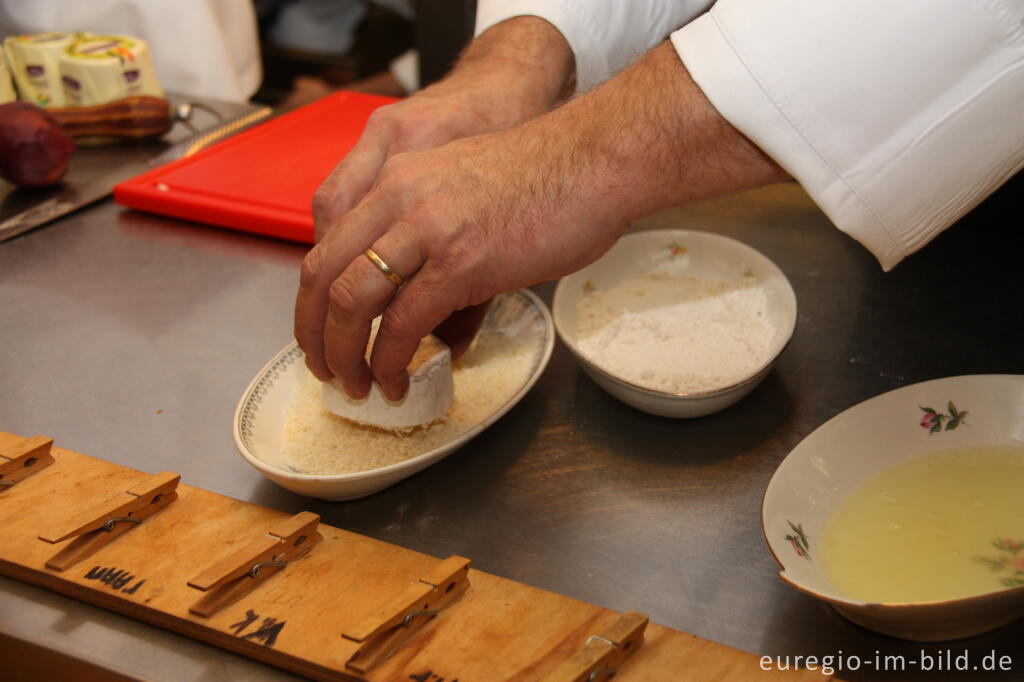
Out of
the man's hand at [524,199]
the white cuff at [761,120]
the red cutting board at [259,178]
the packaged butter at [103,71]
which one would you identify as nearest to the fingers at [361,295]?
the man's hand at [524,199]

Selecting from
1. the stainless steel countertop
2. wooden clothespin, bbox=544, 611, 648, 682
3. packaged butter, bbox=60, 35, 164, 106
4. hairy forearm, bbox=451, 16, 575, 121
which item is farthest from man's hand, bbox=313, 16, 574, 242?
packaged butter, bbox=60, 35, 164, 106

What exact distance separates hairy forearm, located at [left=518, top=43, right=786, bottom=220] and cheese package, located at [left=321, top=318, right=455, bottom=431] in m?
0.22

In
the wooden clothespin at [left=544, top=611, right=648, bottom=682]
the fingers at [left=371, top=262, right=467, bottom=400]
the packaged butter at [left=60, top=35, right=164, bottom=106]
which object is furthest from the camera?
the packaged butter at [left=60, top=35, right=164, bottom=106]

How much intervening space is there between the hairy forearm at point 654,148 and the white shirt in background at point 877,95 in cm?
2

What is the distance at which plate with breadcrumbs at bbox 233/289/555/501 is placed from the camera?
0.80 m

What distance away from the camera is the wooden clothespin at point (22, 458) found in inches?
32.6

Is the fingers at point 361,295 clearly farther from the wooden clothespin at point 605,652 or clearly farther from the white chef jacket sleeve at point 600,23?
the white chef jacket sleeve at point 600,23

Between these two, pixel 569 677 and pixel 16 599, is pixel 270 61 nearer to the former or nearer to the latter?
pixel 16 599

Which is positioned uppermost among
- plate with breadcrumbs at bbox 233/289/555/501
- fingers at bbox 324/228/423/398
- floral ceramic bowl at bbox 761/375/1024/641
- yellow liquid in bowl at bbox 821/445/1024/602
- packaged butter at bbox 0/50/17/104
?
packaged butter at bbox 0/50/17/104

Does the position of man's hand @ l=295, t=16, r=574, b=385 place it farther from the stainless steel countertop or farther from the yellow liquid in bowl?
the yellow liquid in bowl

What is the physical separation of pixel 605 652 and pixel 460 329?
0.44m

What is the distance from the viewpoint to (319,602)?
0.68 meters

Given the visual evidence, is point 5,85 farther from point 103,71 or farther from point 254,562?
point 254,562

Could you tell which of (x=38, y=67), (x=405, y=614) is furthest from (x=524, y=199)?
(x=38, y=67)
